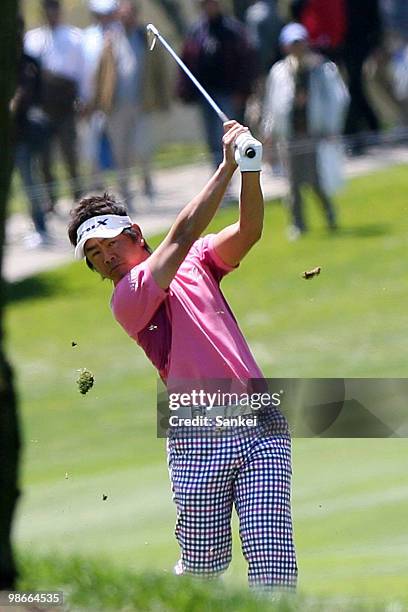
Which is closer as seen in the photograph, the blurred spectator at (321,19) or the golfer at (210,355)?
the golfer at (210,355)

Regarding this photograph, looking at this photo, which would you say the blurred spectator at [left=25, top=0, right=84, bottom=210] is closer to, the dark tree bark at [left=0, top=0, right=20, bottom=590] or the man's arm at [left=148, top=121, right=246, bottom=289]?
the man's arm at [left=148, top=121, right=246, bottom=289]

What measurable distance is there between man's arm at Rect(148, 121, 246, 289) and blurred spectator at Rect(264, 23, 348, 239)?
9.07 meters

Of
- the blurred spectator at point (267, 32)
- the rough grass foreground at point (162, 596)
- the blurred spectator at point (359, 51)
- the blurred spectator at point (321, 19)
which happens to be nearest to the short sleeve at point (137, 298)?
the rough grass foreground at point (162, 596)

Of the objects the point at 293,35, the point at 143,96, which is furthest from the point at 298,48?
the point at 143,96


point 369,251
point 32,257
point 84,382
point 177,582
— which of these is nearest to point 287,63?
point 369,251

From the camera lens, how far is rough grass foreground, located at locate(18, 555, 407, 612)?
16.5ft

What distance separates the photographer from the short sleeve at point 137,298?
608 centimetres

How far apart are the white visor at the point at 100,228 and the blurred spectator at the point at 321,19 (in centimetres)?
1155

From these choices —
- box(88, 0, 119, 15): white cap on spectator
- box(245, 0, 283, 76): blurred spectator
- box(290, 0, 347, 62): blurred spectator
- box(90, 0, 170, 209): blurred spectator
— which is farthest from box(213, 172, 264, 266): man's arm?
box(245, 0, 283, 76): blurred spectator

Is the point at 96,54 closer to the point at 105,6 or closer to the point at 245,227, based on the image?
the point at 105,6

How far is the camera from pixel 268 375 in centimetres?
1317

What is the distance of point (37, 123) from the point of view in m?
16.4

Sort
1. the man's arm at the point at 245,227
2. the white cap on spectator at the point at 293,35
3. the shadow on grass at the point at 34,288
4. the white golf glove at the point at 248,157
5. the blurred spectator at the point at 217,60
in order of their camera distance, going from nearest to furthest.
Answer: the white golf glove at the point at 248,157
the man's arm at the point at 245,227
the white cap on spectator at the point at 293,35
the shadow on grass at the point at 34,288
the blurred spectator at the point at 217,60

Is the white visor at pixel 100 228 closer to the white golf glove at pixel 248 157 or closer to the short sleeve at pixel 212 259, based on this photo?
the short sleeve at pixel 212 259
